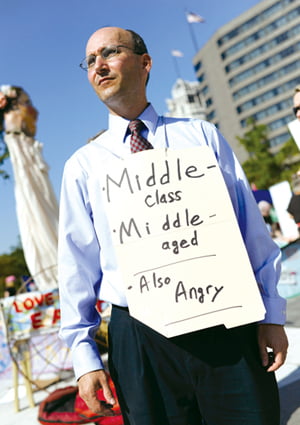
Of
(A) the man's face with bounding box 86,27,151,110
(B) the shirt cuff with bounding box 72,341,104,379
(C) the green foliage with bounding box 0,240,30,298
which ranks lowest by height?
(B) the shirt cuff with bounding box 72,341,104,379

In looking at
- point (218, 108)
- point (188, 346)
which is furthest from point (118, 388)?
point (218, 108)

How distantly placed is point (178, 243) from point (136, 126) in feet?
1.51

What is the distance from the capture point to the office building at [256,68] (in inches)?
2315

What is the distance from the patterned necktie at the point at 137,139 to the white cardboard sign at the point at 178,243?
100 mm

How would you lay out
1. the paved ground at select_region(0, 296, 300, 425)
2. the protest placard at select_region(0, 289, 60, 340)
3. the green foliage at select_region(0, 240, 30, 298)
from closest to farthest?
the paved ground at select_region(0, 296, 300, 425), the protest placard at select_region(0, 289, 60, 340), the green foliage at select_region(0, 240, 30, 298)

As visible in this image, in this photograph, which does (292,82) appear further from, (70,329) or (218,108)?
(70,329)

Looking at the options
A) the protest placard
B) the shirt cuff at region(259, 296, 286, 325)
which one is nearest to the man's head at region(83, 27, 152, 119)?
the shirt cuff at region(259, 296, 286, 325)

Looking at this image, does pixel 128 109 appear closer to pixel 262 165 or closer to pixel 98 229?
pixel 98 229

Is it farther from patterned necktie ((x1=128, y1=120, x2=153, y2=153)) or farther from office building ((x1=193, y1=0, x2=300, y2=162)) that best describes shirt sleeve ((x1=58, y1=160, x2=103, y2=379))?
office building ((x1=193, y1=0, x2=300, y2=162))

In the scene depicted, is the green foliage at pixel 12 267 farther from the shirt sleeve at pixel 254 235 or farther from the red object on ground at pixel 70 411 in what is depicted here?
the shirt sleeve at pixel 254 235

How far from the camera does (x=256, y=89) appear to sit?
62.5m

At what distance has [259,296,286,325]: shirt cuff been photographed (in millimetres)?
1356

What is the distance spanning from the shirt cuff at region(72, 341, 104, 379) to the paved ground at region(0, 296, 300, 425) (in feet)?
5.59

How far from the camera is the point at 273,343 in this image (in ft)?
4.43
